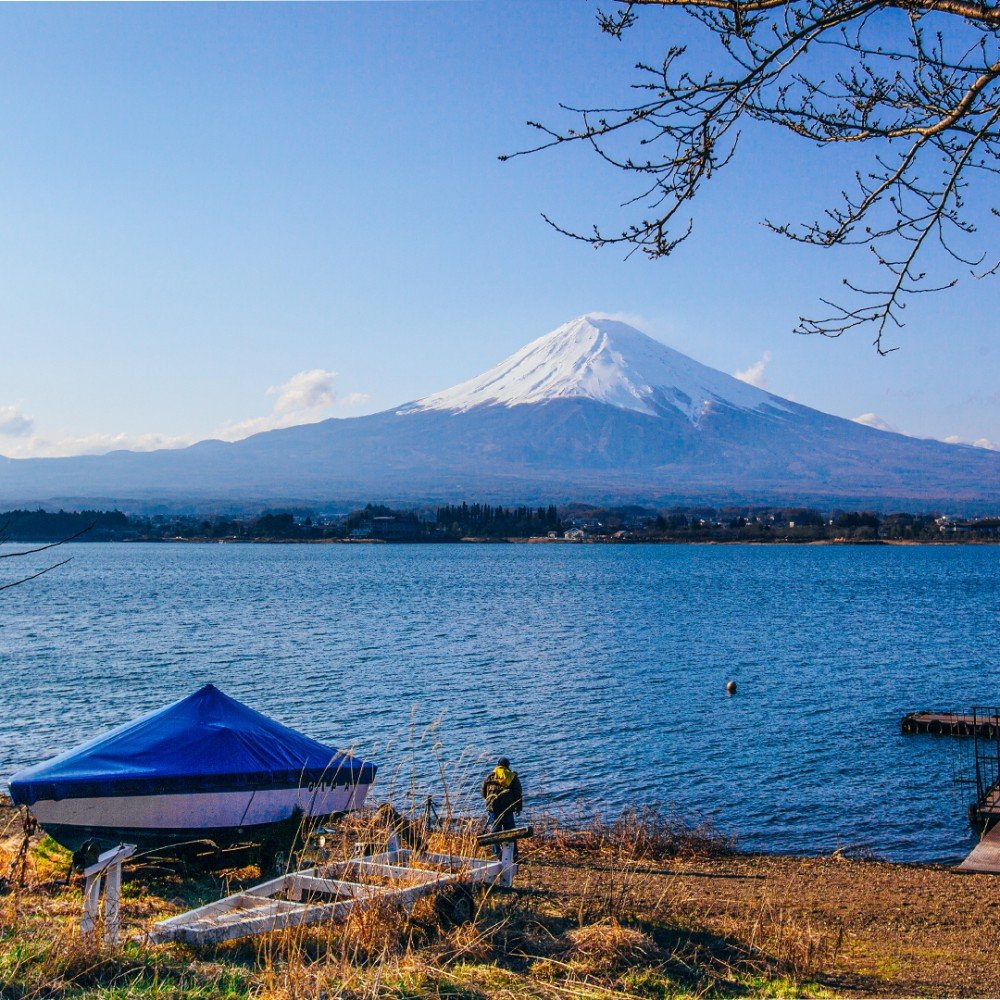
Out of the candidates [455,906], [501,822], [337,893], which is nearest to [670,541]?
[501,822]

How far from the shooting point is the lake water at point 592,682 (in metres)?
19.6

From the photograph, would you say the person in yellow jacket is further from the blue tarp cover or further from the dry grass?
the blue tarp cover

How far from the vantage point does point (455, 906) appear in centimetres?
785

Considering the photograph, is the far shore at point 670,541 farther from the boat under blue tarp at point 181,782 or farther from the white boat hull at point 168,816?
the white boat hull at point 168,816

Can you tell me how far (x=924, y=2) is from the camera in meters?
4.87

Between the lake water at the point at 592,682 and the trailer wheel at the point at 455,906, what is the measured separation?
1.50 metres

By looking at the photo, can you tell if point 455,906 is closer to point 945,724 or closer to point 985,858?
point 985,858

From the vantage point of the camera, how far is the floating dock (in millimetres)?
24825

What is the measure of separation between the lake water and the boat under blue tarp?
1.50 m

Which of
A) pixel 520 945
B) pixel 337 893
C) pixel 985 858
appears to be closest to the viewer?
pixel 520 945

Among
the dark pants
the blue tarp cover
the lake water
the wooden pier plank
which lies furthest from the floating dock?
the blue tarp cover

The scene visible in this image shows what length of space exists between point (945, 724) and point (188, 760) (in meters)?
19.8

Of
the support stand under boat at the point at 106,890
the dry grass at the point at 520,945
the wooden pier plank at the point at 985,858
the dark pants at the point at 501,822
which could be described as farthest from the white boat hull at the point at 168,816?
the wooden pier plank at the point at 985,858

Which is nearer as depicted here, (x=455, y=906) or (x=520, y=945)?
(x=520, y=945)
